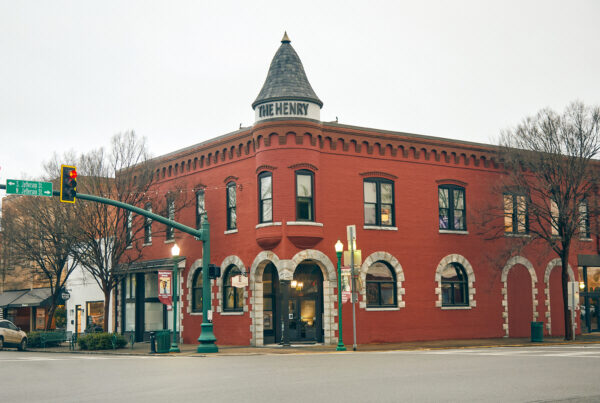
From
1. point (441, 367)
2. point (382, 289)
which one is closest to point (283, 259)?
point (382, 289)

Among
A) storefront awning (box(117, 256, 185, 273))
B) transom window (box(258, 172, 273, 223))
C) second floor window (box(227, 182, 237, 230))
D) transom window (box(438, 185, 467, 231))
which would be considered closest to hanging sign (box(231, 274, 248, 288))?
transom window (box(258, 172, 273, 223))

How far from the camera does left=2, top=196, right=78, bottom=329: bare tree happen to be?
34.2 m

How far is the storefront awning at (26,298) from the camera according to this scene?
4890cm

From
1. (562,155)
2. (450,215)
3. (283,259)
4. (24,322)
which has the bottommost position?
(24,322)

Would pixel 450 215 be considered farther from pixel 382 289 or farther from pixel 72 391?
pixel 72 391

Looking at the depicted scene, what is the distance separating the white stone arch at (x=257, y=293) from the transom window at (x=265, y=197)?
1592 millimetres

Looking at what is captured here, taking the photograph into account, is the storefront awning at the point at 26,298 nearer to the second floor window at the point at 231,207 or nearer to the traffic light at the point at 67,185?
the second floor window at the point at 231,207

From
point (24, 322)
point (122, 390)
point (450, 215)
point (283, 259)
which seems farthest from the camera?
point (24, 322)

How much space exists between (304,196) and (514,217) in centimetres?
1185

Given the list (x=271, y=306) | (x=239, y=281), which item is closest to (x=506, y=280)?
(x=271, y=306)

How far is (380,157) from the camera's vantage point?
3322cm

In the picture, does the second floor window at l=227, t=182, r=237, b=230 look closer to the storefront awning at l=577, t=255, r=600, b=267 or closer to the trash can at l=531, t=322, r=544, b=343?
the trash can at l=531, t=322, r=544, b=343

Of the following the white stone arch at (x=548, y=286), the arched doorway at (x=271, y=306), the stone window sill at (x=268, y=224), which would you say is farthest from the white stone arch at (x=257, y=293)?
the white stone arch at (x=548, y=286)

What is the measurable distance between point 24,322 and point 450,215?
34.6 metres
